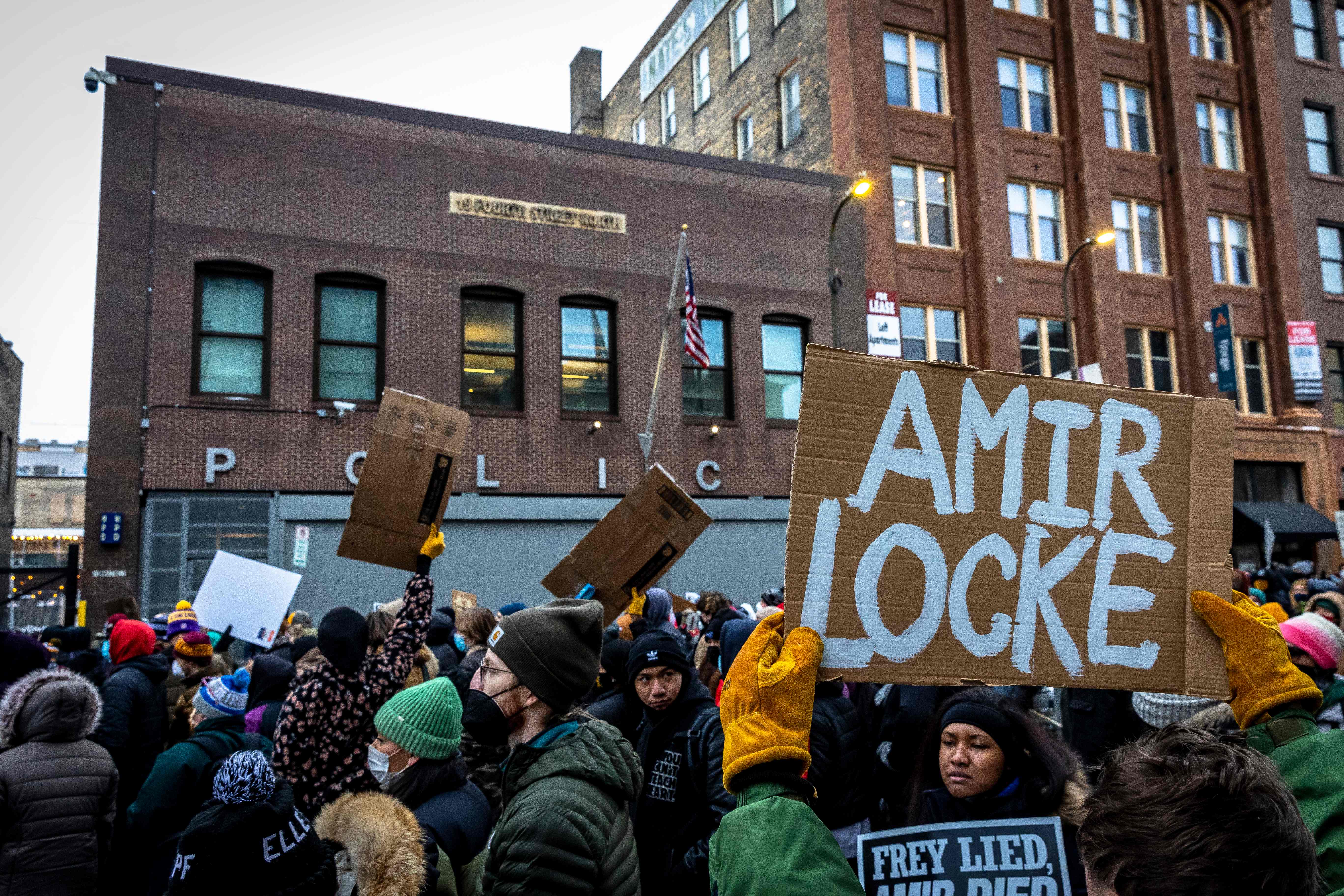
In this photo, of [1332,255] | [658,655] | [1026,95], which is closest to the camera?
[658,655]

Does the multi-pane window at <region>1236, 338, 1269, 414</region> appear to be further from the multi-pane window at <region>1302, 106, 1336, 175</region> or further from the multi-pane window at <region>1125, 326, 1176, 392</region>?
the multi-pane window at <region>1302, 106, 1336, 175</region>

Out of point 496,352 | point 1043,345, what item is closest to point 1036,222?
point 1043,345

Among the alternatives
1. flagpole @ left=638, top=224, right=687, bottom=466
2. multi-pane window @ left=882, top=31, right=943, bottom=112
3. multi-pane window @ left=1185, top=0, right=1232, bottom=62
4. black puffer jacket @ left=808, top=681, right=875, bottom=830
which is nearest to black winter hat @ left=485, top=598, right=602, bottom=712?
black puffer jacket @ left=808, top=681, right=875, bottom=830

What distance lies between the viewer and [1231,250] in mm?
24062

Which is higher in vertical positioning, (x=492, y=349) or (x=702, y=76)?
(x=702, y=76)

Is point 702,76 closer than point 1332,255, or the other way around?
point 1332,255

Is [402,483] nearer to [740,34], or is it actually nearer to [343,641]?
[343,641]

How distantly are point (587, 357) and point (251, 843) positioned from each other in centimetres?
1523

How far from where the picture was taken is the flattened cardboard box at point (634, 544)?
6.57 meters

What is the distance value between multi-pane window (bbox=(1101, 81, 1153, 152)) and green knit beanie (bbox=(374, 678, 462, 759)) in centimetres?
2430

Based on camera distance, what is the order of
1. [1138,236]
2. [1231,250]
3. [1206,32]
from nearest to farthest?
[1138,236] → [1231,250] → [1206,32]

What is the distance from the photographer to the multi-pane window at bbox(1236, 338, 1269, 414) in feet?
76.6

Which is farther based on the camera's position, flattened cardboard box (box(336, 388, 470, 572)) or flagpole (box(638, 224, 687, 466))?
flagpole (box(638, 224, 687, 466))

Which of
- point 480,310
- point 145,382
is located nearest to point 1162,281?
point 480,310
